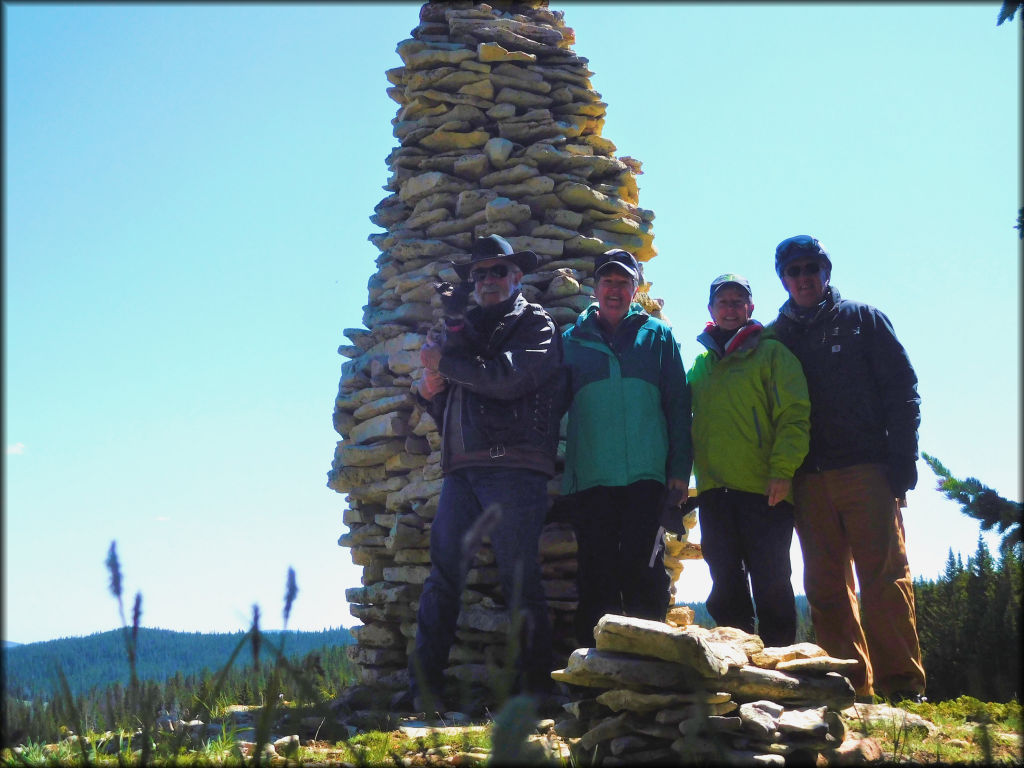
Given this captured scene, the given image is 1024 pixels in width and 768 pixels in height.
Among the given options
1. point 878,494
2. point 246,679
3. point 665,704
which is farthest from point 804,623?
point 665,704

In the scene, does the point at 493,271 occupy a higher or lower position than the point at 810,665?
higher

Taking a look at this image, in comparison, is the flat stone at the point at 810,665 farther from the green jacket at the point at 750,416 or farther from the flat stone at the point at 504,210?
the flat stone at the point at 504,210

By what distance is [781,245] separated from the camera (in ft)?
18.1

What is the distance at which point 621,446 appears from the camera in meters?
5.20

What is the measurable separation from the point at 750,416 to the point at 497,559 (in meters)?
1.56

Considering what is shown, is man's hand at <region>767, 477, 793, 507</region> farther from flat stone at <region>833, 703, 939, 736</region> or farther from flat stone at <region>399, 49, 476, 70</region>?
flat stone at <region>399, 49, 476, 70</region>

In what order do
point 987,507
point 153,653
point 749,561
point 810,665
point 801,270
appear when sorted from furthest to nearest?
point 153,653 < point 801,270 < point 749,561 < point 810,665 < point 987,507

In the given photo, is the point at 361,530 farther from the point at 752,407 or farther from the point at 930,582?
the point at 930,582

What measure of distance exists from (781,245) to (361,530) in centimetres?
331

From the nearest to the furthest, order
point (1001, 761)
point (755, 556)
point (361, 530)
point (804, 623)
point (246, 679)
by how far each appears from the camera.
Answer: point (1001, 761), point (755, 556), point (361, 530), point (246, 679), point (804, 623)

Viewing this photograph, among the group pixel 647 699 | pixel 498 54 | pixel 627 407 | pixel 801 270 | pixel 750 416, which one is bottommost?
pixel 647 699

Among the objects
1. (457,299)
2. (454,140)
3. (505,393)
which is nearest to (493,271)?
(457,299)

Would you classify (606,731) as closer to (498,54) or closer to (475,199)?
(475,199)

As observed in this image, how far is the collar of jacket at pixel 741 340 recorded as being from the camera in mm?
5344
